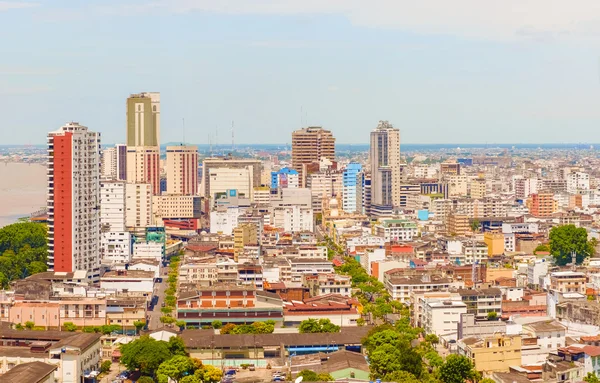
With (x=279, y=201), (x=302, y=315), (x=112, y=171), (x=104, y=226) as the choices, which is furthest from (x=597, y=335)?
(x=112, y=171)

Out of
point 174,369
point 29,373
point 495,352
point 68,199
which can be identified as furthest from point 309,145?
point 29,373

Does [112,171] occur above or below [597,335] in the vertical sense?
above

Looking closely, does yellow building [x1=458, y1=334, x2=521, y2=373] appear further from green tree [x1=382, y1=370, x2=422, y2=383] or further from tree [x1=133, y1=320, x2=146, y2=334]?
tree [x1=133, y1=320, x2=146, y2=334]

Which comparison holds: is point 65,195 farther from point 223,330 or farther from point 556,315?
point 556,315

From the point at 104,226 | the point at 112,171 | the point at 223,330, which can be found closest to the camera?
the point at 223,330

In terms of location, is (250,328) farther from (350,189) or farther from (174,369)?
(350,189)
